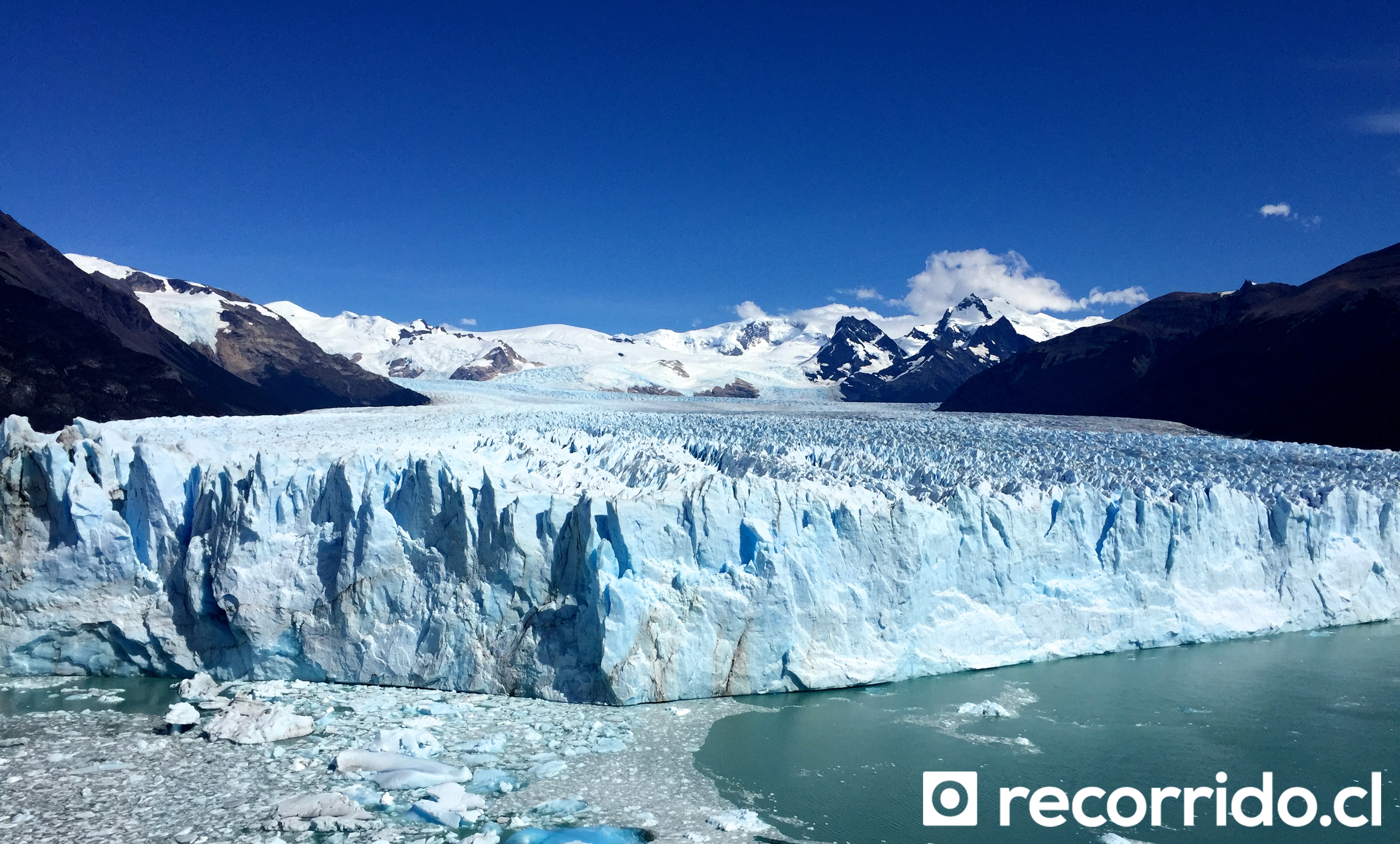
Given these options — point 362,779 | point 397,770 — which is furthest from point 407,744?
point 362,779

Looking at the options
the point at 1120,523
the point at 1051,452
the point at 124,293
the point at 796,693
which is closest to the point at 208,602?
the point at 796,693

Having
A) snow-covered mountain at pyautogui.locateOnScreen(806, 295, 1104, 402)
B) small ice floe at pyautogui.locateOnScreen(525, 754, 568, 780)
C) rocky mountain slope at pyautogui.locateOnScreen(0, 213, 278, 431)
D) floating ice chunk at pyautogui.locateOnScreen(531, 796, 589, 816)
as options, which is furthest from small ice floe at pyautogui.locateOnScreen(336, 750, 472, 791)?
snow-covered mountain at pyautogui.locateOnScreen(806, 295, 1104, 402)

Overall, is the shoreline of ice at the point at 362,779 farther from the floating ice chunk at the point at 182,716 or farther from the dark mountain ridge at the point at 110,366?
the dark mountain ridge at the point at 110,366

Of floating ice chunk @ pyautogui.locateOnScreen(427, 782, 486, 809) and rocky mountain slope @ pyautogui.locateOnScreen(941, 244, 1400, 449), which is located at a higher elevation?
rocky mountain slope @ pyautogui.locateOnScreen(941, 244, 1400, 449)

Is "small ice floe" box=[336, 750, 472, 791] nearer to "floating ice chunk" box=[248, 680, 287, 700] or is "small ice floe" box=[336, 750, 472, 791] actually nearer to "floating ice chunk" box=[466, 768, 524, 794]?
"floating ice chunk" box=[466, 768, 524, 794]

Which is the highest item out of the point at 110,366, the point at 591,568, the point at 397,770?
the point at 110,366

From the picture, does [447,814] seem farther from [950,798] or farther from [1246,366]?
[1246,366]

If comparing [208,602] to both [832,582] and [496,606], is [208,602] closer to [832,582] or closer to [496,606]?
[496,606]
